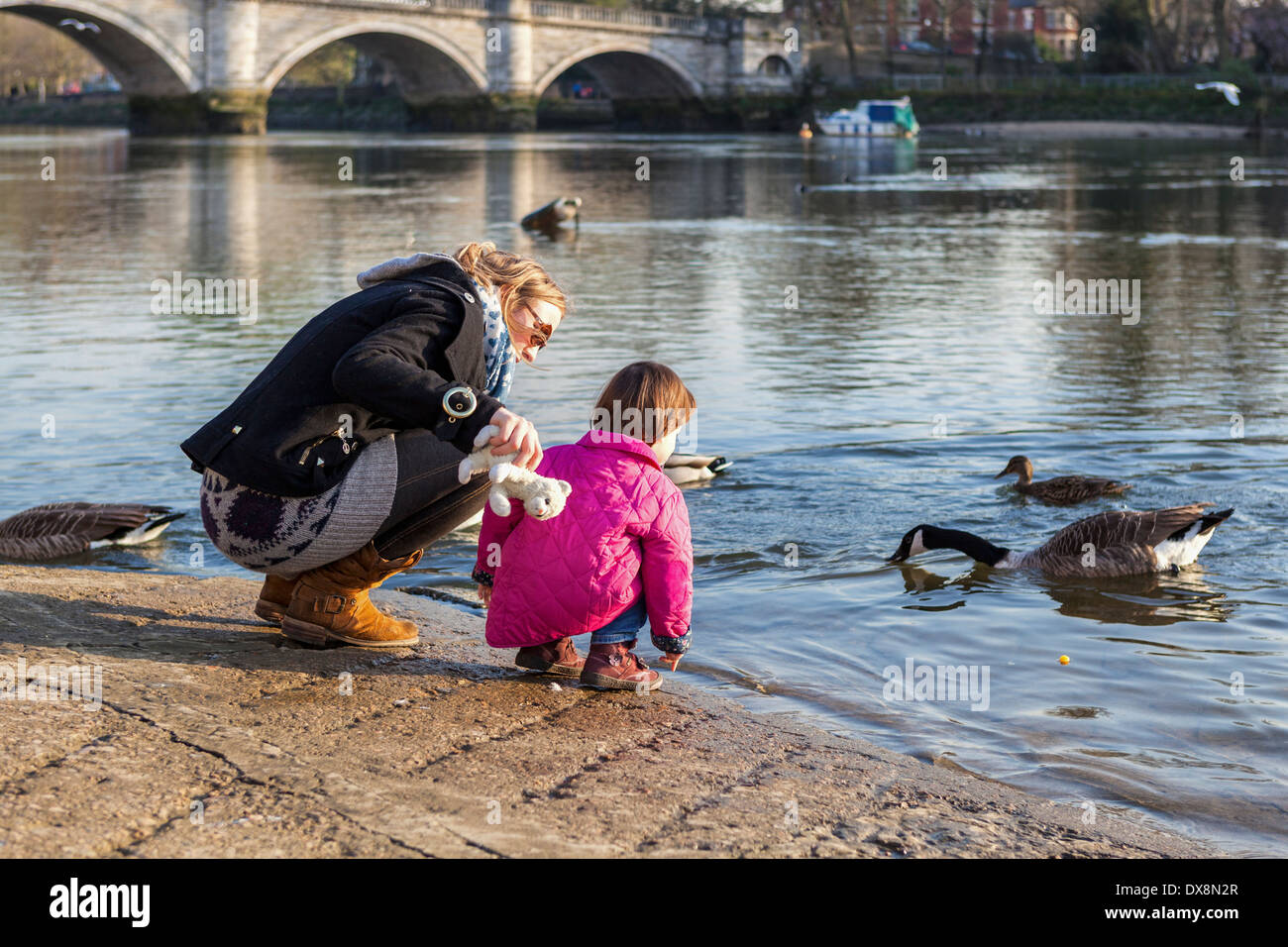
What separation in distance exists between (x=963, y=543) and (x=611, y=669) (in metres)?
2.86

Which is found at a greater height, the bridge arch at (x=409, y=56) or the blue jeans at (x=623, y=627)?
the bridge arch at (x=409, y=56)

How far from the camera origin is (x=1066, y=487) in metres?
7.86

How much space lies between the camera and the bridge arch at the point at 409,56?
6919 cm

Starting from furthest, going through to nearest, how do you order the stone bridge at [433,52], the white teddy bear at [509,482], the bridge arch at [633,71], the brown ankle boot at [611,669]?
the bridge arch at [633,71] → the stone bridge at [433,52] → the brown ankle boot at [611,669] → the white teddy bear at [509,482]

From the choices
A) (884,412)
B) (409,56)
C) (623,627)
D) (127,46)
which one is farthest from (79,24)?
(623,627)

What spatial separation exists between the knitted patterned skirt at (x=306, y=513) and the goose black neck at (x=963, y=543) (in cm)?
324

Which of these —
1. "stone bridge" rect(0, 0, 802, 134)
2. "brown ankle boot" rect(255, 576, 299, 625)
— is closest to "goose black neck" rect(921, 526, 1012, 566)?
"brown ankle boot" rect(255, 576, 299, 625)

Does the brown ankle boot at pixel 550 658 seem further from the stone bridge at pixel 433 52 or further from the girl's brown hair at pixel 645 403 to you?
the stone bridge at pixel 433 52

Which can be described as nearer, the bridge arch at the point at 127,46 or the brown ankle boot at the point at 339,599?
the brown ankle boot at the point at 339,599

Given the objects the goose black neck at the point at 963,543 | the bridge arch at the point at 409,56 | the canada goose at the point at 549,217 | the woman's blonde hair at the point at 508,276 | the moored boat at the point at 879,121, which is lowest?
the goose black neck at the point at 963,543

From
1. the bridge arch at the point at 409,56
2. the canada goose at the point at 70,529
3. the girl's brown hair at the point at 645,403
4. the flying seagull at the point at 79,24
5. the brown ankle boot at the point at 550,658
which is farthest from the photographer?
the bridge arch at the point at 409,56

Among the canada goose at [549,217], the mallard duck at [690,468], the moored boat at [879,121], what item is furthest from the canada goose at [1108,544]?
the moored boat at [879,121]

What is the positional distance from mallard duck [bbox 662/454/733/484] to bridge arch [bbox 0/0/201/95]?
56.0 meters
